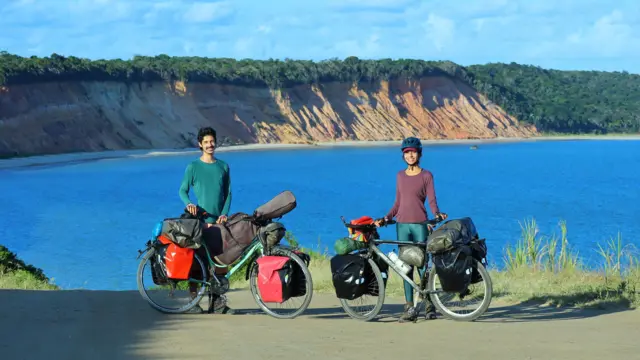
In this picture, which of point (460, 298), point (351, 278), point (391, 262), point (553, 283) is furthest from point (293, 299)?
point (553, 283)

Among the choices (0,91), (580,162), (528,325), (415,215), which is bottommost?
(528,325)

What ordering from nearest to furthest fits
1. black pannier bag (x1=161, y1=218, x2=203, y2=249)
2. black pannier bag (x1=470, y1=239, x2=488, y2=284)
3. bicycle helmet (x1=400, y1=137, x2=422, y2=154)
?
black pannier bag (x1=470, y1=239, x2=488, y2=284)
bicycle helmet (x1=400, y1=137, x2=422, y2=154)
black pannier bag (x1=161, y1=218, x2=203, y2=249)

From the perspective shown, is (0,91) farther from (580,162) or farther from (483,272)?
(483,272)

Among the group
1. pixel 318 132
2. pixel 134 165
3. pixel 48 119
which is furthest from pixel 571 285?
pixel 318 132

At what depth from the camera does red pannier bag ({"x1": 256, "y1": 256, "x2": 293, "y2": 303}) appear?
8.52m

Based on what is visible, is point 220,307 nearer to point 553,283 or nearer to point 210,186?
point 210,186

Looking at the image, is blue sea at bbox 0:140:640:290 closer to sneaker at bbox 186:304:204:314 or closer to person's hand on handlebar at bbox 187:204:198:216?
sneaker at bbox 186:304:204:314

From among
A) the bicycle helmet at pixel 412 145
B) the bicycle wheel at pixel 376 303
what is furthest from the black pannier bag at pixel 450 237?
the bicycle helmet at pixel 412 145

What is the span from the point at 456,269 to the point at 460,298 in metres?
0.38

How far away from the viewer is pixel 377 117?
4936 inches

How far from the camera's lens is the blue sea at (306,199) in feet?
96.5

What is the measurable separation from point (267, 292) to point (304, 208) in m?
38.3

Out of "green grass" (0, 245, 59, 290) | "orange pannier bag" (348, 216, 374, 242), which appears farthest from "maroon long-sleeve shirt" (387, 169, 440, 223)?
"green grass" (0, 245, 59, 290)

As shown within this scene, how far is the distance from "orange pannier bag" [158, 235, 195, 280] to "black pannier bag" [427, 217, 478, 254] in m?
2.19
